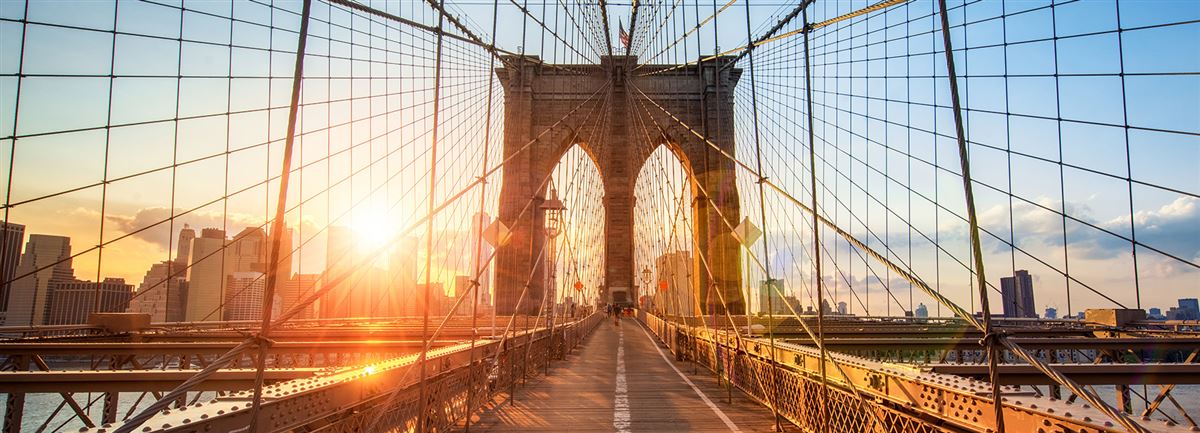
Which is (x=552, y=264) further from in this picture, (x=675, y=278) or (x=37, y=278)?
(x=675, y=278)

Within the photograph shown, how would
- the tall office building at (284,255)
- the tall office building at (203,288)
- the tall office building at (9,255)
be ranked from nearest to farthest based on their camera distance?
1. the tall office building at (9,255)
2. the tall office building at (284,255)
3. the tall office building at (203,288)

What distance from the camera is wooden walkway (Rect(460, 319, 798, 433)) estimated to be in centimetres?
647

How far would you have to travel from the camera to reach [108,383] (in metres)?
6.97

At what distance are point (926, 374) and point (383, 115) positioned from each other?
14.7 meters

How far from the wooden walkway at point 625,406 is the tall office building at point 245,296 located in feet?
21.4

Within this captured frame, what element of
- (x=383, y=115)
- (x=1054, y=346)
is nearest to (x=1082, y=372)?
(x=1054, y=346)

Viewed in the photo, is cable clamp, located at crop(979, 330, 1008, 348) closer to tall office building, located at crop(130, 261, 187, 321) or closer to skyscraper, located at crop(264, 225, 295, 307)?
skyscraper, located at crop(264, 225, 295, 307)

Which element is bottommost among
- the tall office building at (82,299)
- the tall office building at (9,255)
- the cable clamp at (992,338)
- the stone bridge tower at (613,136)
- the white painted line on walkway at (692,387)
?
the white painted line on walkway at (692,387)

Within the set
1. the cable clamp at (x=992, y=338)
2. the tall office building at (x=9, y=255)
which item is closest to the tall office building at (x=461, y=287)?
the cable clamp at (x=992, y=338)

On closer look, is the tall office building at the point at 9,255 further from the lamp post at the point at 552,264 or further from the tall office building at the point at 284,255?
the lamp post at the point at 552,264

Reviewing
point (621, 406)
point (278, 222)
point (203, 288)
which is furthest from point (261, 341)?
point (203, 288)

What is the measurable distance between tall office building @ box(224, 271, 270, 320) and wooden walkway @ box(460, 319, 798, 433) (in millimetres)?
6527

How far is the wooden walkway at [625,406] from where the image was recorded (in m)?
6.47

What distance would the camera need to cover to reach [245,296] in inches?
733
